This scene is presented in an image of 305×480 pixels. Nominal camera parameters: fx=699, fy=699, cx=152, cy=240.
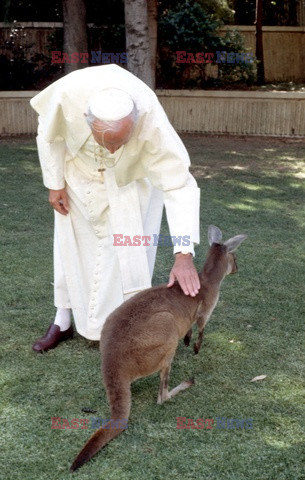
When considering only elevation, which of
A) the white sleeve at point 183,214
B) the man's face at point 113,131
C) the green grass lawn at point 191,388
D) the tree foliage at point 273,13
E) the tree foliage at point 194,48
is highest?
the tree foliage at point 273,13

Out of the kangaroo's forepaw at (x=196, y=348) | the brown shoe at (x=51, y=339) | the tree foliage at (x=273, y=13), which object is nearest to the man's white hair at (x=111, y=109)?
the kangaroo's forepaw at (x=196, y=348)

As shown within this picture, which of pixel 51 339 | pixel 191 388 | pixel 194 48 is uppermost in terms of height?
pixel 194 48

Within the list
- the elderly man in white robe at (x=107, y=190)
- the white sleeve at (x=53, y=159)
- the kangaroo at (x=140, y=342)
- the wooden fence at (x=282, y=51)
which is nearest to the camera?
the kangaroo at (x=140, y=342)

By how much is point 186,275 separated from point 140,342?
409mm

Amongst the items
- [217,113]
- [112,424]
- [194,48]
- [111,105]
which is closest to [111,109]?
[111,105]

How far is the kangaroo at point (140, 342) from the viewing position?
3066 millimetres

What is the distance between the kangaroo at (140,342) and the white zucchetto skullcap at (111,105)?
35.7 inches

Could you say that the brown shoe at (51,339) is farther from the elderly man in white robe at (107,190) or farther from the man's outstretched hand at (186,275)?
the man's outstretched hand at (186,275)

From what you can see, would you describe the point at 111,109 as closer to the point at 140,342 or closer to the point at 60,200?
the point at 60,200

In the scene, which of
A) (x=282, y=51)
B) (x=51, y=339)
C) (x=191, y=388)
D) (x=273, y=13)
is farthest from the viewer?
(x=273, y=13)

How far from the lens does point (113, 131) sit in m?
3.11

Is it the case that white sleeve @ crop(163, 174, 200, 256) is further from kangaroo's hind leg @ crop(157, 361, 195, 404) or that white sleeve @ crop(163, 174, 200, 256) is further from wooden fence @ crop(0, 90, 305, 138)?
wooden fence @ crop(0, 90, 305, 138)

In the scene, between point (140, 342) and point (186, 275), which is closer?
point (140, 342)

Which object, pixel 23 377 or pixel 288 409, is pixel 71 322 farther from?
pixel 288 409
